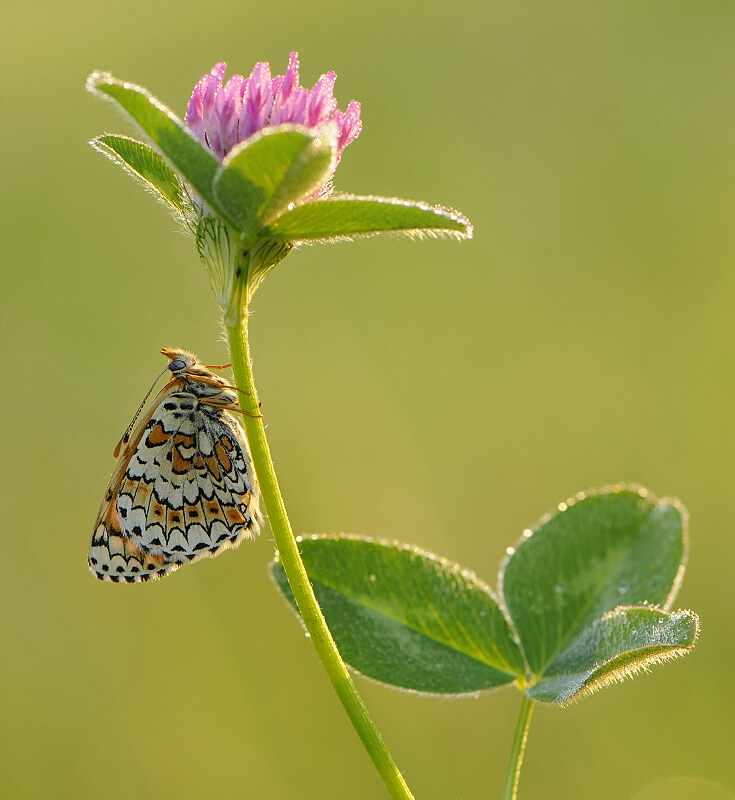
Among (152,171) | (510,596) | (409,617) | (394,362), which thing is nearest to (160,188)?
(152,171)

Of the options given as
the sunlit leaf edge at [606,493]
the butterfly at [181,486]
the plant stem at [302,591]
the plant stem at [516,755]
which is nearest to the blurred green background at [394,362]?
the butterfly at [181,486]

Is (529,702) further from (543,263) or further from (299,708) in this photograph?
(543,263)

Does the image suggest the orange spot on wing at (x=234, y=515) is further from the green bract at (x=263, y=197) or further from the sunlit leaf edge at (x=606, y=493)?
the green bract at (x=263, y=197)

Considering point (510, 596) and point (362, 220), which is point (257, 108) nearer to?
point (362, 220)

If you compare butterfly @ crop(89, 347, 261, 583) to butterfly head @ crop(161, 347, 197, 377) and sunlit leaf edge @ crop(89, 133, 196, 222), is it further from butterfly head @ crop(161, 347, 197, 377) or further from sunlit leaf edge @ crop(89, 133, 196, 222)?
sunlit leaf edge @ crop(89, 133, 196, 222)

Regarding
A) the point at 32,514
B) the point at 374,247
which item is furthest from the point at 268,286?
the point at 32,514
